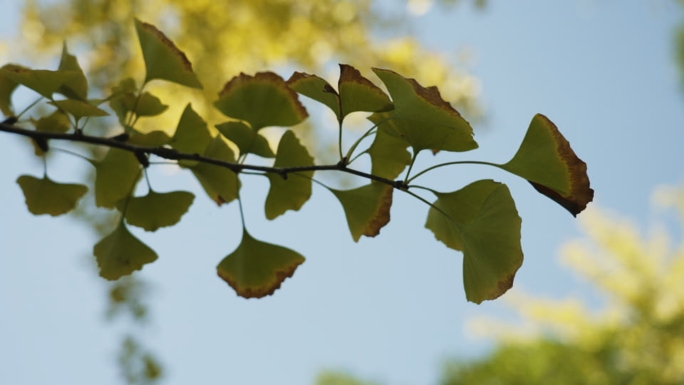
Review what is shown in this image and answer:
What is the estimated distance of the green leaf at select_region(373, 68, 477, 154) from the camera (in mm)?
224

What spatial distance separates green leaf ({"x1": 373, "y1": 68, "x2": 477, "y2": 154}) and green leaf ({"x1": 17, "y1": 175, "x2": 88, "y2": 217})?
174 millimetres

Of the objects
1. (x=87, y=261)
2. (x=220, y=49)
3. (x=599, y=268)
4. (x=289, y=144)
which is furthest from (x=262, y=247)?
(x=599, y=268)

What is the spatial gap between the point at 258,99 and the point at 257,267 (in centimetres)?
8

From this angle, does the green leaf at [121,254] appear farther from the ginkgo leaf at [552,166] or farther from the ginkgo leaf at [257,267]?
the ginkgo leaf at [552,166]

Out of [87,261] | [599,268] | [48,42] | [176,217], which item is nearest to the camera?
[176,217]

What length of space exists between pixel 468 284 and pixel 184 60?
0.54 ft

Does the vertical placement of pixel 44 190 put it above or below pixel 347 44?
below

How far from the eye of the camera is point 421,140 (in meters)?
0.25

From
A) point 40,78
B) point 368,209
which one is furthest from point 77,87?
point 368,209

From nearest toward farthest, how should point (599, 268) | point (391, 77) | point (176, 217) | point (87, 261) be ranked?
point (391, 77) → point (176, 217) → point (87, 261) → point (599, 268)

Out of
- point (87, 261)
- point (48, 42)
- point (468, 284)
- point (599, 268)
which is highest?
point (599, 268)

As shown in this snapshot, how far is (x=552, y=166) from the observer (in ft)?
0.78

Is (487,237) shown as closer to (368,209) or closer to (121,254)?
(368,209)

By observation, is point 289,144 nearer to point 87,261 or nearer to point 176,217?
point 176,217
